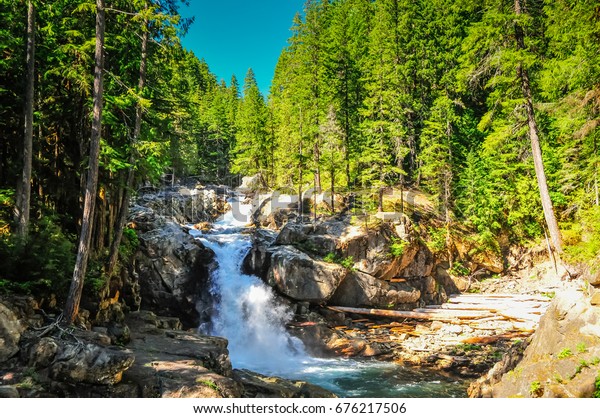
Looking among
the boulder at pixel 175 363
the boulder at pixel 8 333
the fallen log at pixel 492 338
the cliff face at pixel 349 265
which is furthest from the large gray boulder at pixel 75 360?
the fallen log at pixel 492 338

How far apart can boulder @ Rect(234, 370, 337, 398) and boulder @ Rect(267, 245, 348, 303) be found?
7.44 metres

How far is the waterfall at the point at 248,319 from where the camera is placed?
15.4 meters

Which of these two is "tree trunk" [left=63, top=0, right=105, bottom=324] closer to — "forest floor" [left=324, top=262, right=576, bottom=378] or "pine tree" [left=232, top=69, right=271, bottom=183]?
"forest floor" [left=324, top=262, right=576, bottom=378]

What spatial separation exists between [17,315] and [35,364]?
4.86 feet

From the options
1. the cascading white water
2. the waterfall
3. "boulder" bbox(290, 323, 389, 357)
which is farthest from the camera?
"boulder" bbox(290, 323, 389, 357)

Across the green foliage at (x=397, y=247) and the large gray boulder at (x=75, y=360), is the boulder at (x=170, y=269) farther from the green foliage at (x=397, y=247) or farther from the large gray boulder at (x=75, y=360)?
the green foliage at (x=397, y=247)

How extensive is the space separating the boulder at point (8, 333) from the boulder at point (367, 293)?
49.2 ft

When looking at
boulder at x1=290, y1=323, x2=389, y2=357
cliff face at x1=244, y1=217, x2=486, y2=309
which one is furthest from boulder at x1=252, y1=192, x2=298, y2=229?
boulder at x1=290, y1=323, x2=389, y2=357

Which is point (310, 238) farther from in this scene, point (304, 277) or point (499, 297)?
point (499, 297)

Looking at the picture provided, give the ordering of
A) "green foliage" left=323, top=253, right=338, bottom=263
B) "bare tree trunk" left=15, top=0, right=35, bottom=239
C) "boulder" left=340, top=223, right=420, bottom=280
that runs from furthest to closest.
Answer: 1. "boulder" left=340, top=223, right=420, bottom=280
2. "green foliage" left=323, top=253, right=338, bottom=263
3. "bare tree trunk" left=15, top=0, right=35, bottom=239

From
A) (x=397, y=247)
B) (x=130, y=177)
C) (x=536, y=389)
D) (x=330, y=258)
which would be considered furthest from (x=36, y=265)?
(x=397, y=247)

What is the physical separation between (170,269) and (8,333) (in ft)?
37.6

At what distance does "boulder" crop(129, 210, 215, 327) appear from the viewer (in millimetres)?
17188

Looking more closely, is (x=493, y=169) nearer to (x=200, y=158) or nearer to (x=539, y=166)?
(x=539, y=166)
